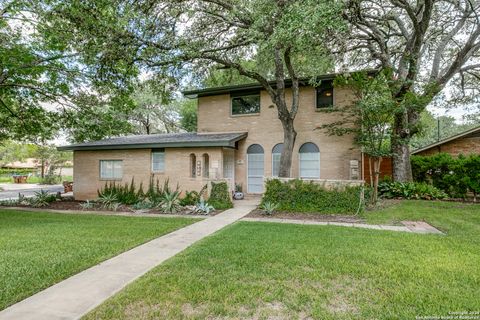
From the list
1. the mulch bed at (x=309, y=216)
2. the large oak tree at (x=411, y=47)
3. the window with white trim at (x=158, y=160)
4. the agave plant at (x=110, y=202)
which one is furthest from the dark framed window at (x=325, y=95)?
the agave plant at (x=110, y=202)

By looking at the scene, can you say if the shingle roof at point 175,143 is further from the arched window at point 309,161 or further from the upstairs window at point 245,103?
the arched window at point 309,161

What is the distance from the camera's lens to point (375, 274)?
4.02m

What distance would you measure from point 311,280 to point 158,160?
11.0 m

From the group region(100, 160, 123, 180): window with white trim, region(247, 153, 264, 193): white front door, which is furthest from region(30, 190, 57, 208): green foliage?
region(247, 153, 264, 193): white front door

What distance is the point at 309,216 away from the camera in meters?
9.15

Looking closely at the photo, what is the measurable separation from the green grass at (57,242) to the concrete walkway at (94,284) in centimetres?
21

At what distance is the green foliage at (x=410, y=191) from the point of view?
38.9ft

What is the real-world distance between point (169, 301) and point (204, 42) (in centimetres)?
1021

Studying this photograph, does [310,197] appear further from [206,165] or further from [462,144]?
[462,144]

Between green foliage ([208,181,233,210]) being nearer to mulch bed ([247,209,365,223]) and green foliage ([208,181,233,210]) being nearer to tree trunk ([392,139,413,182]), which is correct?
mulch bed ([247,209,365,223])

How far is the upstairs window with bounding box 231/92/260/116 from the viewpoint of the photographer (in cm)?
1460

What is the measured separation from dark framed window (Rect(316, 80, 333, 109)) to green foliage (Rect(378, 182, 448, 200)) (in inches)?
188

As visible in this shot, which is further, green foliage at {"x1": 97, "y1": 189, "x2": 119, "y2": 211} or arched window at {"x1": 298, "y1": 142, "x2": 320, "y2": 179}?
arched window at {"x1": 298, "y1": 142, "x2": 320, "y2": 179}

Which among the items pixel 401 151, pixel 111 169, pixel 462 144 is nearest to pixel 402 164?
pixel 401 151
